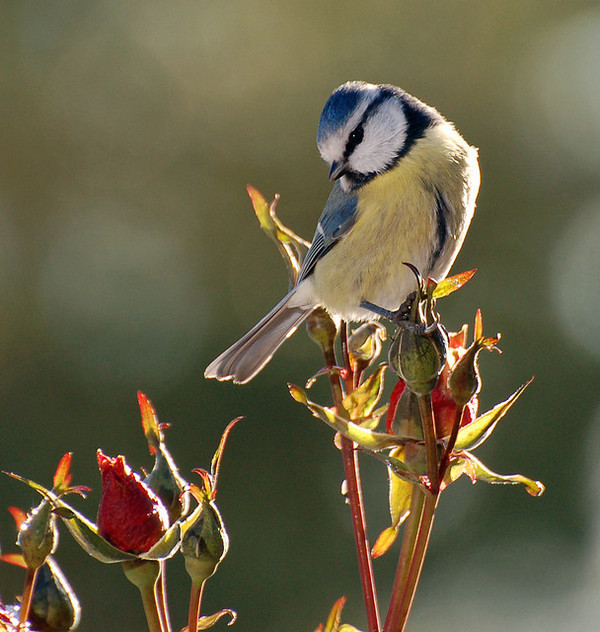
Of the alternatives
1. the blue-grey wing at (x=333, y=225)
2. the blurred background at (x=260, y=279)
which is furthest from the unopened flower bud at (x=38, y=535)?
the blurred background at (x=260, y=279)

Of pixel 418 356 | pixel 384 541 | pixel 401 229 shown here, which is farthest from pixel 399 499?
pixel 401 229

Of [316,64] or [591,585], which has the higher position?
[316,64]

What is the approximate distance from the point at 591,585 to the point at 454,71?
1.84 m

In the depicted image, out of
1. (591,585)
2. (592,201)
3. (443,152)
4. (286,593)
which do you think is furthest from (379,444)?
(592,201)

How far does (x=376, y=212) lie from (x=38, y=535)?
0.96 meters

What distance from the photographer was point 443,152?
1466 millimetres

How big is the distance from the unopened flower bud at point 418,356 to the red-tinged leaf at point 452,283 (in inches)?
Result: 1.0

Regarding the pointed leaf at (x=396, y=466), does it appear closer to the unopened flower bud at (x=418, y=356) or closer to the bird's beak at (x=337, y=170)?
the unopened flower bud at (x=418, y=356)

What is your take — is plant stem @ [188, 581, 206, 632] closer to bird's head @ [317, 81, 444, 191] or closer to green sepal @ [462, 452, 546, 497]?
green sepal @ [462, 452, 546, 497]

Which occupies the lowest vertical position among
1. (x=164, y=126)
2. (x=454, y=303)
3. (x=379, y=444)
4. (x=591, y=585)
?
(x=591, y=585)

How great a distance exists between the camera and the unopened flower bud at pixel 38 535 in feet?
2.03

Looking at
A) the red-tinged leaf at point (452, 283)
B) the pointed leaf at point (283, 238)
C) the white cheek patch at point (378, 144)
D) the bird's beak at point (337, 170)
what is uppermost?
the red-tinged leaf at point (452, 283)

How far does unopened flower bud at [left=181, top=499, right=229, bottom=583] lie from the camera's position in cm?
65

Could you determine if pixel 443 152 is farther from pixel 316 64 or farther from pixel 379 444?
pixel 316 64
